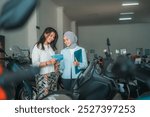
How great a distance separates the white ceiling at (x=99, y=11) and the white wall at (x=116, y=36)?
0.14 feet

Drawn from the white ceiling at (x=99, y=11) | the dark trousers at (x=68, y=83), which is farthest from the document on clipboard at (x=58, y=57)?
the white ceiling at (x=99, y=11)

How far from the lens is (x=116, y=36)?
5.31 feet

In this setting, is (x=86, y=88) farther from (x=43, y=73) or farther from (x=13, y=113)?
(x=13, y=113)

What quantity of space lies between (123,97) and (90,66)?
275 mm

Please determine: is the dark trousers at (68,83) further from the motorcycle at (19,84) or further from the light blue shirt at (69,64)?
the motorcycle at (19,84)

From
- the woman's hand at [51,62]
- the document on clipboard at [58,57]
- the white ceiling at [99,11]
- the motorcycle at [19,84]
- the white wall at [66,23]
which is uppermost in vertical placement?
the white ceiling at [99,11]

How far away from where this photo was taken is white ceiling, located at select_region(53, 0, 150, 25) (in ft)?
5.41

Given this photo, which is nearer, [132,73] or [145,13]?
[132,73]

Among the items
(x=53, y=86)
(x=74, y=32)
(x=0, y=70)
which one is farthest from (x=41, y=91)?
(x=74, y=32)

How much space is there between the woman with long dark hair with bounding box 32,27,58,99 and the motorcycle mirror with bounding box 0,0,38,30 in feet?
0.52

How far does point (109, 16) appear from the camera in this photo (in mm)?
1687

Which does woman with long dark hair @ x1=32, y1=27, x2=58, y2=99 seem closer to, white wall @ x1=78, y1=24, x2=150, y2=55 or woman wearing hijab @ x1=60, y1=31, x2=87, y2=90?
woman wearing hijab @ x1=60, y1=31, x2=87, y2=90

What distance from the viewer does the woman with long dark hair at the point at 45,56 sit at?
5.24ft

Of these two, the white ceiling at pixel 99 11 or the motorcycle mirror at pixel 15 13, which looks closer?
the motorcycle mirror at pixel 15 13
